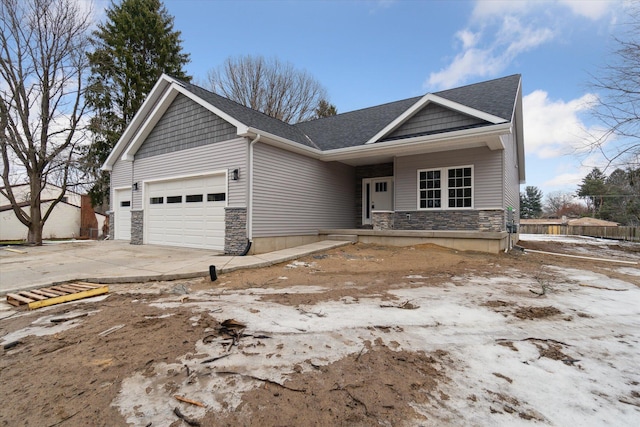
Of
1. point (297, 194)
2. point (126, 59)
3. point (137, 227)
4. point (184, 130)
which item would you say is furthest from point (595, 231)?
point (126, 59)

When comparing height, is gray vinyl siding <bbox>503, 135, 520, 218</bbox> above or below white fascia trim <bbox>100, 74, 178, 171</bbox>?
below

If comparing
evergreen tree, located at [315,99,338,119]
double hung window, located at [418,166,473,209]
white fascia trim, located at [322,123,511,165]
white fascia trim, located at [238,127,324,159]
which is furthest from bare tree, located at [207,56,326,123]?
double hung window, located at [418,166,473,209]

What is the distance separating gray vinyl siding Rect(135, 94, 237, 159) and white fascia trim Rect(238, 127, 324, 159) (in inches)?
34.7

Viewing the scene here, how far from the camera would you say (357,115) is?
45.8 ft

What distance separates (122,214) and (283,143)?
924cm

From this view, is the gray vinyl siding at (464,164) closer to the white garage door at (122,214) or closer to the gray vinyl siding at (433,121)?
the gray vinyl siding at (433,121)

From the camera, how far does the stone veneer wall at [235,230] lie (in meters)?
8.27

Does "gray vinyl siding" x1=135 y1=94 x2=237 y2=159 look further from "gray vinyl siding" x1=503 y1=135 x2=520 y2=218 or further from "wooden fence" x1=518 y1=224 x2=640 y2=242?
"wooden fence" x1=518 y1=224 x2=640 y2=242

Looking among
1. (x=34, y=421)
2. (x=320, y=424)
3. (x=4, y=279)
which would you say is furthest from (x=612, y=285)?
(x=4, y=279)

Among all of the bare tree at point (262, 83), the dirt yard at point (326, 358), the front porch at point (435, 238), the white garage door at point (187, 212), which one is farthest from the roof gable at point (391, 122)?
the bare tree at point (262, 83)

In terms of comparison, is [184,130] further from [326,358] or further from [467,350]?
[467,350]

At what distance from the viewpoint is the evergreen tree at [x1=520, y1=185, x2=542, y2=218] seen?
49.7m

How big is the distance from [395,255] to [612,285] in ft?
13.8

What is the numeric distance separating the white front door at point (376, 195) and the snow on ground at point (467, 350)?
7.69 meters
